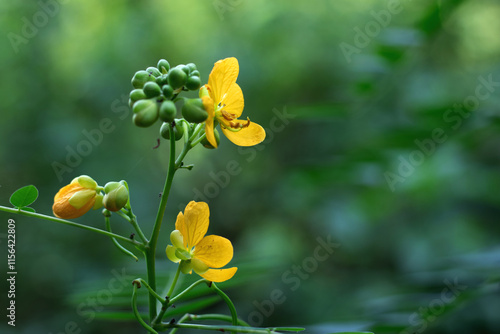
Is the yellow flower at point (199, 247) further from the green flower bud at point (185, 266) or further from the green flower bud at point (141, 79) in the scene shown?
the green flower bud at point (141, 79)

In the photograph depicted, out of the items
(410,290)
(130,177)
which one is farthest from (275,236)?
(410,290)

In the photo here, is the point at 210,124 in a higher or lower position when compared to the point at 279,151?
lower

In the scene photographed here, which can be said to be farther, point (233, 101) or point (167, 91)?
point (233, 101)

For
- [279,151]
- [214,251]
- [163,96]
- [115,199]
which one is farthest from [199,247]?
[279,151]

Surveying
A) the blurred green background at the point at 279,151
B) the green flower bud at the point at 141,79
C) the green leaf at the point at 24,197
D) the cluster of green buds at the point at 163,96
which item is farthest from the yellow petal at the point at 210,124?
the blurred green background at the point at 279,151

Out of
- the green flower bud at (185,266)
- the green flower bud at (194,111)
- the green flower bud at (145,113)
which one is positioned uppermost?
the green flower bud at (194,111)

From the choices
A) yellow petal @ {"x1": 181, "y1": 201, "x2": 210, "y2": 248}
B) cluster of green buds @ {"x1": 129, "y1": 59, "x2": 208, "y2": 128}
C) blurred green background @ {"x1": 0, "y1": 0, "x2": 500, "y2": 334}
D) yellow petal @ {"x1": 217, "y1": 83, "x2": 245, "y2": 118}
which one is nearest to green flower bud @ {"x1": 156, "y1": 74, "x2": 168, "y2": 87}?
cluster of green buds @ {"x1": 129, "y1": 59, "x2": 208, "y2": 128}

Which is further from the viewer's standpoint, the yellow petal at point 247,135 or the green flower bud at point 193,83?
the yellow petal at point 247,135

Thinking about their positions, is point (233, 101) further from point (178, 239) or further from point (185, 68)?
point (178, 239)
